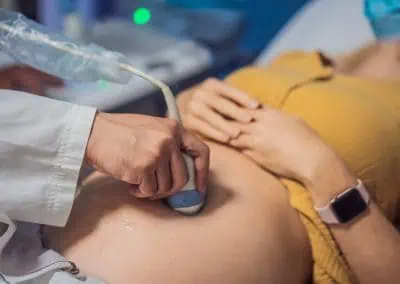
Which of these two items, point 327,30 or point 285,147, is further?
point 327,30

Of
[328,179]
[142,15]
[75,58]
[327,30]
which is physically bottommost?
[142,15]

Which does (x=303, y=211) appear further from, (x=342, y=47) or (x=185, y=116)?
(x=342, y=47)

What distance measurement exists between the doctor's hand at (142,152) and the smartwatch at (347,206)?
0.22 m

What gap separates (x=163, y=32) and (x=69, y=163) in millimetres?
930

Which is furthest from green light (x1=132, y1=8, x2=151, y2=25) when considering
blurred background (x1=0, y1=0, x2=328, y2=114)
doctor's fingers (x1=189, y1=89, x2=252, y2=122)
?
doctor's fingers (x1=189, y1=89, x2=252, y2=122)

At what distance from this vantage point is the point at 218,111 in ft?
3.24

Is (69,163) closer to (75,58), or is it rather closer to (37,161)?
(37,161)

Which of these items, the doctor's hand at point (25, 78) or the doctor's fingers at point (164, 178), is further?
the doctor's hand at point (25, 78)

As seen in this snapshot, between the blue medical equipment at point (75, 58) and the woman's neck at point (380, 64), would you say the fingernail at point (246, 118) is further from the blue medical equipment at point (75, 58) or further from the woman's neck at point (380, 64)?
the woman's neck at point (380, 64)

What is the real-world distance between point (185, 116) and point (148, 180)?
0.29m

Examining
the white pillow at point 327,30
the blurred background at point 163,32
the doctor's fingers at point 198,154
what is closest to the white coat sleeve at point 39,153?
the doctor's fingers at point 198,154

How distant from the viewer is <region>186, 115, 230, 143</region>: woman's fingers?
96 centimetres

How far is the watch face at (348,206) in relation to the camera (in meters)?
0.88

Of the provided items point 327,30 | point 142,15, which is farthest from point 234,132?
point 142,15
